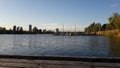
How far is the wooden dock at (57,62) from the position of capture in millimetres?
6961

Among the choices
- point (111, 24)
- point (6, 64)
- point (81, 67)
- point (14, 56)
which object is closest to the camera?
point (81, 67)

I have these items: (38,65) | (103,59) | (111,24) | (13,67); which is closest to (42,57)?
(38,65)

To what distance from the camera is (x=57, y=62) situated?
7.43 meters

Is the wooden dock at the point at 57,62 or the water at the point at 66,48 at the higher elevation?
the wooden dock at the point at 57,62

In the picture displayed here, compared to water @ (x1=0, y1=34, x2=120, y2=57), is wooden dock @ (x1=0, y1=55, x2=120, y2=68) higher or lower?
higher

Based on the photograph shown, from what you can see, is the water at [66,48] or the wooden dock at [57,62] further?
the water at [66,48]

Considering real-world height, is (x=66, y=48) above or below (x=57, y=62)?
below

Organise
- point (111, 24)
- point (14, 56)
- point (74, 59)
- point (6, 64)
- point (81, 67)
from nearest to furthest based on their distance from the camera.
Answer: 1. point (81, 67)
2. point (6, 64)
3. point (74, 59)
4. point (14, 56)
5. point (111, 24)

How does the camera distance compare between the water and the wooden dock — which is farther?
the water

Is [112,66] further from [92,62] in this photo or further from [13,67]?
[13,67]

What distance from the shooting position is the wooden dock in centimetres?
696

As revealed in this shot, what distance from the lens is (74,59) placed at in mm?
7848

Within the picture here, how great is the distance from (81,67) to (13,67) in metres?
2.20

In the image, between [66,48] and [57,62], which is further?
[66,48]
